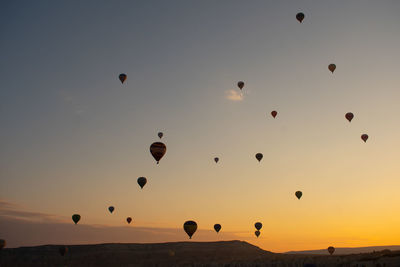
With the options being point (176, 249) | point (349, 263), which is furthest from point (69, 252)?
point (349, 263)

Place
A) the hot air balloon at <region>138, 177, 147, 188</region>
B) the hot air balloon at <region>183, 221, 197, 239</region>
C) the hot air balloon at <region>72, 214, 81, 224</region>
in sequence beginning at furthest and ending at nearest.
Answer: the hot air balloon at <region>72, 214, 81, 224</region> → the hot air balloon at <region>138, 177, 147, 188</region> → the hot air balloon at <region>183, 221, 197, 239</region>

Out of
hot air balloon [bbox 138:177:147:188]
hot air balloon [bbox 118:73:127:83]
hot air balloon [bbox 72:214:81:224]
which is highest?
hot air balloon [bbox 118:73:127:83]

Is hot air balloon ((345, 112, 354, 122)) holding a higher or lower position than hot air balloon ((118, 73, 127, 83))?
lower

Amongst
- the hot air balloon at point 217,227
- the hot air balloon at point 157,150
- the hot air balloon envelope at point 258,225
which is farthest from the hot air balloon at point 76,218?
the hot air balloon envelope at point 258,225

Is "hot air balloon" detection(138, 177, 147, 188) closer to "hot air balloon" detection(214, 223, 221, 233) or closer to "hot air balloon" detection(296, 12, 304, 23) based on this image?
"hot air balloon" detection(214, 223, 221, 233)

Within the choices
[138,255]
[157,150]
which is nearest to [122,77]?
[157,150]

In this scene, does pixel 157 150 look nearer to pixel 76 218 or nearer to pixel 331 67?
pixel 331 67

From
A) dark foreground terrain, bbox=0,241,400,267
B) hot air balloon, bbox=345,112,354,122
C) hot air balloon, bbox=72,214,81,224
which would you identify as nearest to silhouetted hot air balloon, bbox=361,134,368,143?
hot air balloon, bbox=345,112,354,122

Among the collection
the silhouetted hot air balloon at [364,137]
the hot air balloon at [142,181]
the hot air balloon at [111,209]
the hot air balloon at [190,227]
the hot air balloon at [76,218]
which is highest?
the silhouetted hot air balloon at [364,137]

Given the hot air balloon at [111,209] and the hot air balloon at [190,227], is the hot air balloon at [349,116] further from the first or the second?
the hot air balloon at [111,209]

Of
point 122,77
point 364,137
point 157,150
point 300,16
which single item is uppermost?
point 300,16
